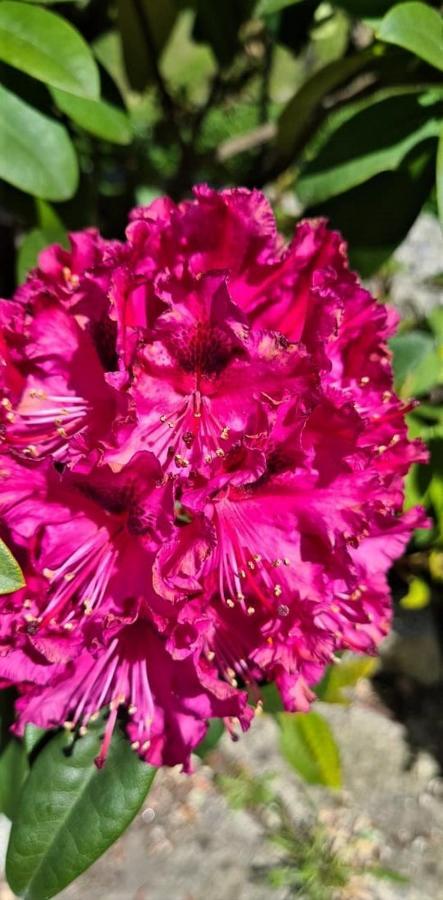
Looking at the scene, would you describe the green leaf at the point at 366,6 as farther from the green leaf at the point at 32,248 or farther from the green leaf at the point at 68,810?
the green leaf at the point at 68,810

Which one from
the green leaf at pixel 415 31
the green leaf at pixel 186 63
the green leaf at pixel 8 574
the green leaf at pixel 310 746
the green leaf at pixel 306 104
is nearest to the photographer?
the green leaf at pixel 8 574

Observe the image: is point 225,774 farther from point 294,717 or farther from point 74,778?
point 74,778

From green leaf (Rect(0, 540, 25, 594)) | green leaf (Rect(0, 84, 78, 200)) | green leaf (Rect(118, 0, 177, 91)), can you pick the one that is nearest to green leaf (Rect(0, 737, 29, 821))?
green leaf (Rect(0, 540, 25, 594))

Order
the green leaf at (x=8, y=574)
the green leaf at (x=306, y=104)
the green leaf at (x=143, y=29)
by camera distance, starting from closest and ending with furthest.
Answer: the green leaf at (x=8, y=574) → the green leaf at (x=306, y=104) → the green leaf at (x=143, y=29)

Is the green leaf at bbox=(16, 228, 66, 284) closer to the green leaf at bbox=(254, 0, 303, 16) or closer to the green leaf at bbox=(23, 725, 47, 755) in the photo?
the green leaf at bbox=(254, 0, 303, 16)

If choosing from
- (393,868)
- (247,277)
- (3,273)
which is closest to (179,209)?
(247,277)

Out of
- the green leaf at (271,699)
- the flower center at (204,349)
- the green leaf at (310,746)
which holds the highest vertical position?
the flower center at (204,349)

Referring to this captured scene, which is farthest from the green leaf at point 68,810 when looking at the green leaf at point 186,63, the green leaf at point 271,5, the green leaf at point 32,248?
the green leaf at point 186,63
